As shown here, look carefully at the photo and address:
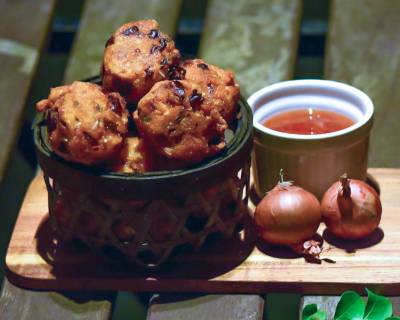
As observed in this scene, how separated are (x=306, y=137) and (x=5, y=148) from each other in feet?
1.83

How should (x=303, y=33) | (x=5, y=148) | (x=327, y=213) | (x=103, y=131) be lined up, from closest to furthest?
(x=103, y=131) < (x=327, y=213) < (x=5, y=148) < (x=303, y=33)

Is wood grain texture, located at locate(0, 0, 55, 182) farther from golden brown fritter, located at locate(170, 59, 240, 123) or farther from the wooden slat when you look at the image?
the wooden slat

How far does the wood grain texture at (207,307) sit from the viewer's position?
118cm

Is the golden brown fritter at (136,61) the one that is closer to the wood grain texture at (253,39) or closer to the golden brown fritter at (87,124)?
the golden brown fritter at (87,124)

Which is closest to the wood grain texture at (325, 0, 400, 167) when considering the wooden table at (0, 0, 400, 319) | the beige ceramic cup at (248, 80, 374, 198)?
the wooden table at (0, 0, 400, 319)

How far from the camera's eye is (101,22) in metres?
1.88

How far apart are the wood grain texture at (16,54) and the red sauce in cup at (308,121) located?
18.0 inches

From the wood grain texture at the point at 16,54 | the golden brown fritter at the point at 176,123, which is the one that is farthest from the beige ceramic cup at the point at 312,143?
the wood grain texture at the point at 16,54

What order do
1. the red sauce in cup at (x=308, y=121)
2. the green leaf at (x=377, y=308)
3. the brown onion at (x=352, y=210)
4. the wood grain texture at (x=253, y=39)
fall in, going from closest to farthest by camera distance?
1. the green leaf at (x=377, y=308)
2. the brown onion at (x=352, y=210)
3. the red sauce in cup at (x=308, y=121)
4. the wood grain texture at (x=253, y=39)

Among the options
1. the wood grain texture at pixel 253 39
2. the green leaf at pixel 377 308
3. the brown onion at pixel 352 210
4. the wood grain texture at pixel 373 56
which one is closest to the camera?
the green leaf at pixel 377 308

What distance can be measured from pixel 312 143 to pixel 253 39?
58 centimetres

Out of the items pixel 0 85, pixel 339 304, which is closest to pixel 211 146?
pixel 339 304

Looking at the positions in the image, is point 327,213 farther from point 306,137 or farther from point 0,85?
point 0,85

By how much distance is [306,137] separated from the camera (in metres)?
1.27
